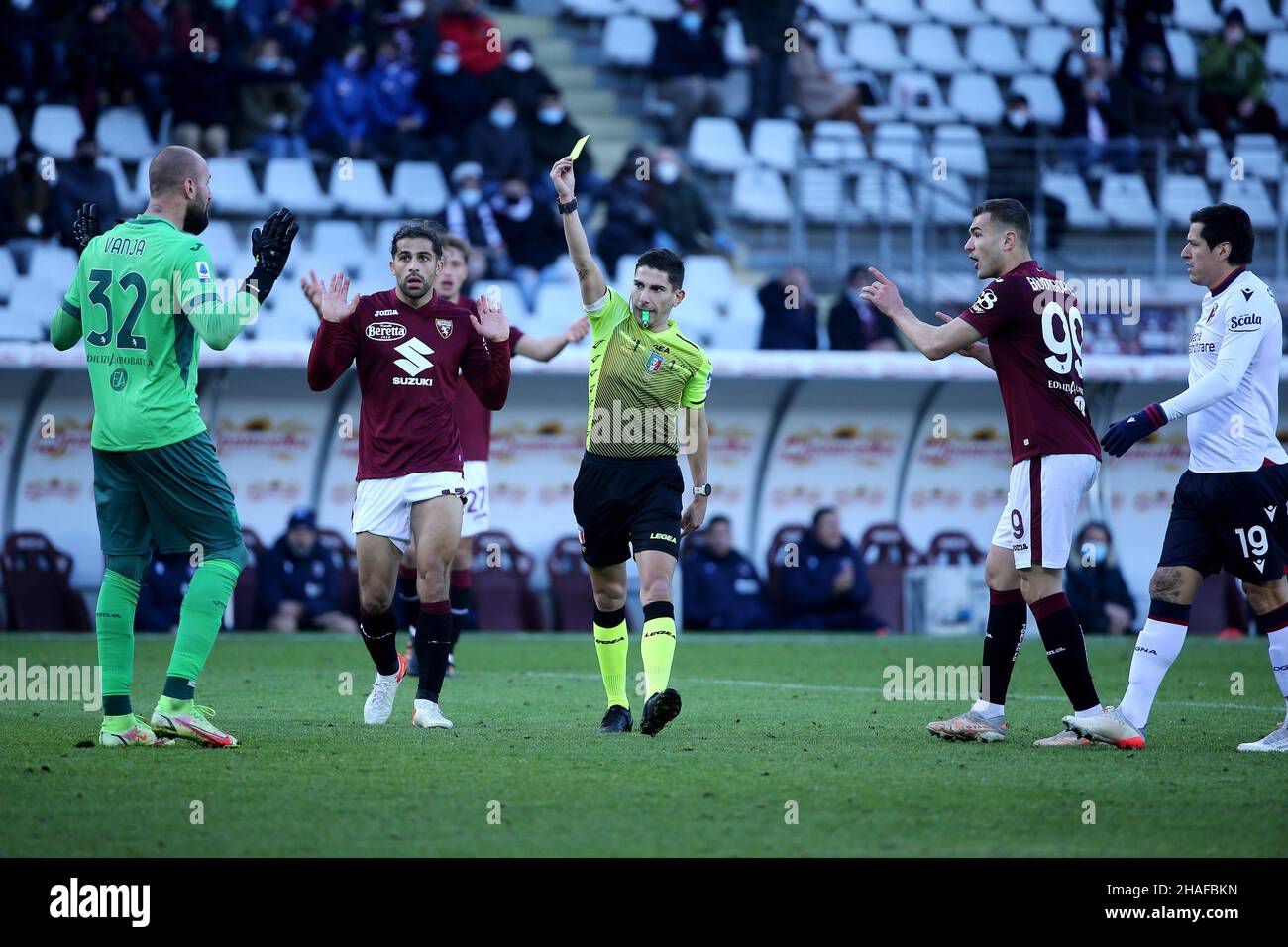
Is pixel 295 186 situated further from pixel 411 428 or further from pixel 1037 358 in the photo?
pixel 1037 358

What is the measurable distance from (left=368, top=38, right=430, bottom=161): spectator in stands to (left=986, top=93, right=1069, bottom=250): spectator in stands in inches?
257

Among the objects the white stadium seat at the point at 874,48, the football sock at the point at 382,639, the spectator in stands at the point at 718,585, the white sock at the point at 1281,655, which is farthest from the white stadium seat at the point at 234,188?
the white sock at the point at 1281,655

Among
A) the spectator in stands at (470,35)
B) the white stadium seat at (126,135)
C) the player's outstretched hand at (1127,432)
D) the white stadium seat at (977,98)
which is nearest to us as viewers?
the player's outstretched hand at (1127,432)

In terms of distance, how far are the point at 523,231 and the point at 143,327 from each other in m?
11.0

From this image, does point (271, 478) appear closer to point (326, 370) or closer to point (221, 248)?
point (221, 248)

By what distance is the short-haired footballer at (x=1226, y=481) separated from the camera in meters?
7.34

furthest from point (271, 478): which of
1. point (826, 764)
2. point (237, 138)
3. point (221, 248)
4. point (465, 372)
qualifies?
point (826, 764)

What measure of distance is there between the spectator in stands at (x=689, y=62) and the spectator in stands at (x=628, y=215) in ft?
7.41

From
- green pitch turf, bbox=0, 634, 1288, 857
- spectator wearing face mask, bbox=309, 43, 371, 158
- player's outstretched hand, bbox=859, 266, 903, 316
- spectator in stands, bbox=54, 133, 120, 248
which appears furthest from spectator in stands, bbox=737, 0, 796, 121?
player's outstretched hand, bbox=859, 266, 903, 316

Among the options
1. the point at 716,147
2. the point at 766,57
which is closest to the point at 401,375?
the point at 716,147

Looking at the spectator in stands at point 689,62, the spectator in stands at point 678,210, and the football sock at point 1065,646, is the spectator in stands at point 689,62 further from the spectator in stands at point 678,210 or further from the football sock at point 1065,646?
the football sock at point 1065,646

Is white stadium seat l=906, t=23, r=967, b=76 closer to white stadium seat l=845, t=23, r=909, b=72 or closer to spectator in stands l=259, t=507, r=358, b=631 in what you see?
white stadium seat l=845, t=23, r=909, b=72

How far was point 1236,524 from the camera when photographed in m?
7.36

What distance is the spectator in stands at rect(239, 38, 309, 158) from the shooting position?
18.8 meters
